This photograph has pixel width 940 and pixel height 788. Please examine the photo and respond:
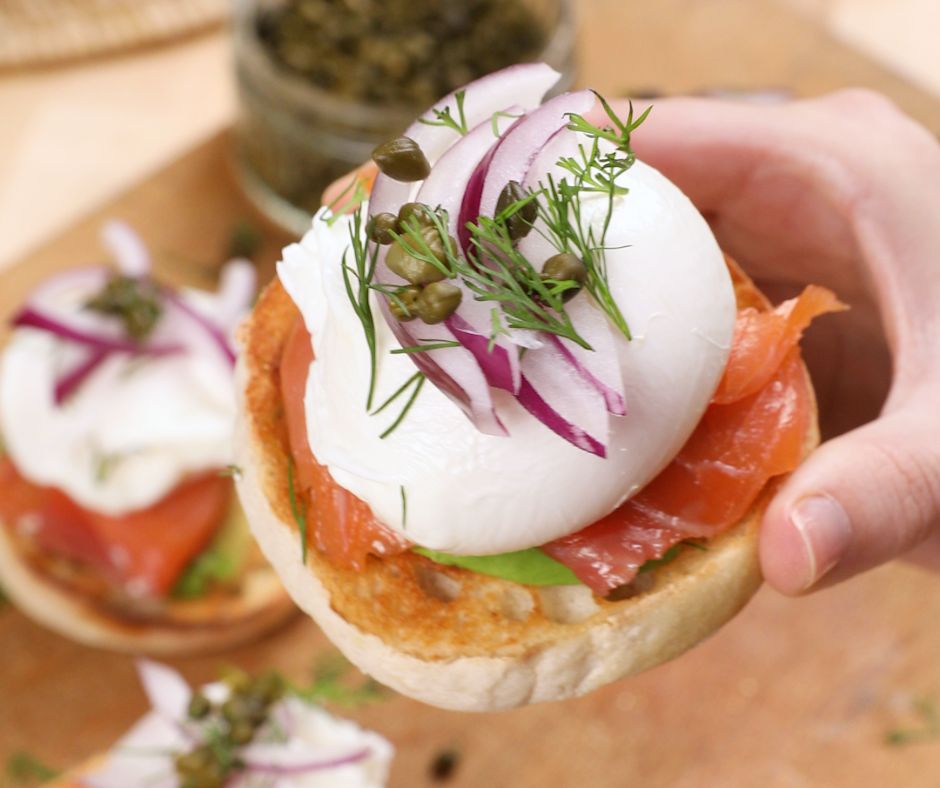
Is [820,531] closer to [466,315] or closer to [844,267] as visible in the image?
[466,315]

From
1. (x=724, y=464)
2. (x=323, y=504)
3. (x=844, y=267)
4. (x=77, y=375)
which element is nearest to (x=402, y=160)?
(x=323, y=504)

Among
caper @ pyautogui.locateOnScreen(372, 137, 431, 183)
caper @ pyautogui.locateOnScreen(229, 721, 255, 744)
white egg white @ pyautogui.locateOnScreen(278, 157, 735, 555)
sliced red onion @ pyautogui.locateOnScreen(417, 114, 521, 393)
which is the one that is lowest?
caper @ pyautogui.locateOnScreen(229, 721, 255, 744)

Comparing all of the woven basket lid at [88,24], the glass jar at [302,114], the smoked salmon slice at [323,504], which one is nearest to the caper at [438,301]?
the smoked salmon slice at [323,504]

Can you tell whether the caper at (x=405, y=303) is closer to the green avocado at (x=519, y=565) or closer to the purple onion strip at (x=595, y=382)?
the purple onion strip at (x=595, y=382)

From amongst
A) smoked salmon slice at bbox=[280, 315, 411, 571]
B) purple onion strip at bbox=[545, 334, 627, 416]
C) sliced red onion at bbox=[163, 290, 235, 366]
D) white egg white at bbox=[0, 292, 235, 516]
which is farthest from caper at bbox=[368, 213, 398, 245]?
sliced red onion at bbox=[163, 290, 235, 366]

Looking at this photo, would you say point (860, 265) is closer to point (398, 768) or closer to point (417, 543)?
point (417, 543)

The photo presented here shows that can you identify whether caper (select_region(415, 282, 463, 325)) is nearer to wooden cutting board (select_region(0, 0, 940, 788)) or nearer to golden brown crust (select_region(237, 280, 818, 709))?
golden brown crust (select_region(237, 280, 818, 709))
